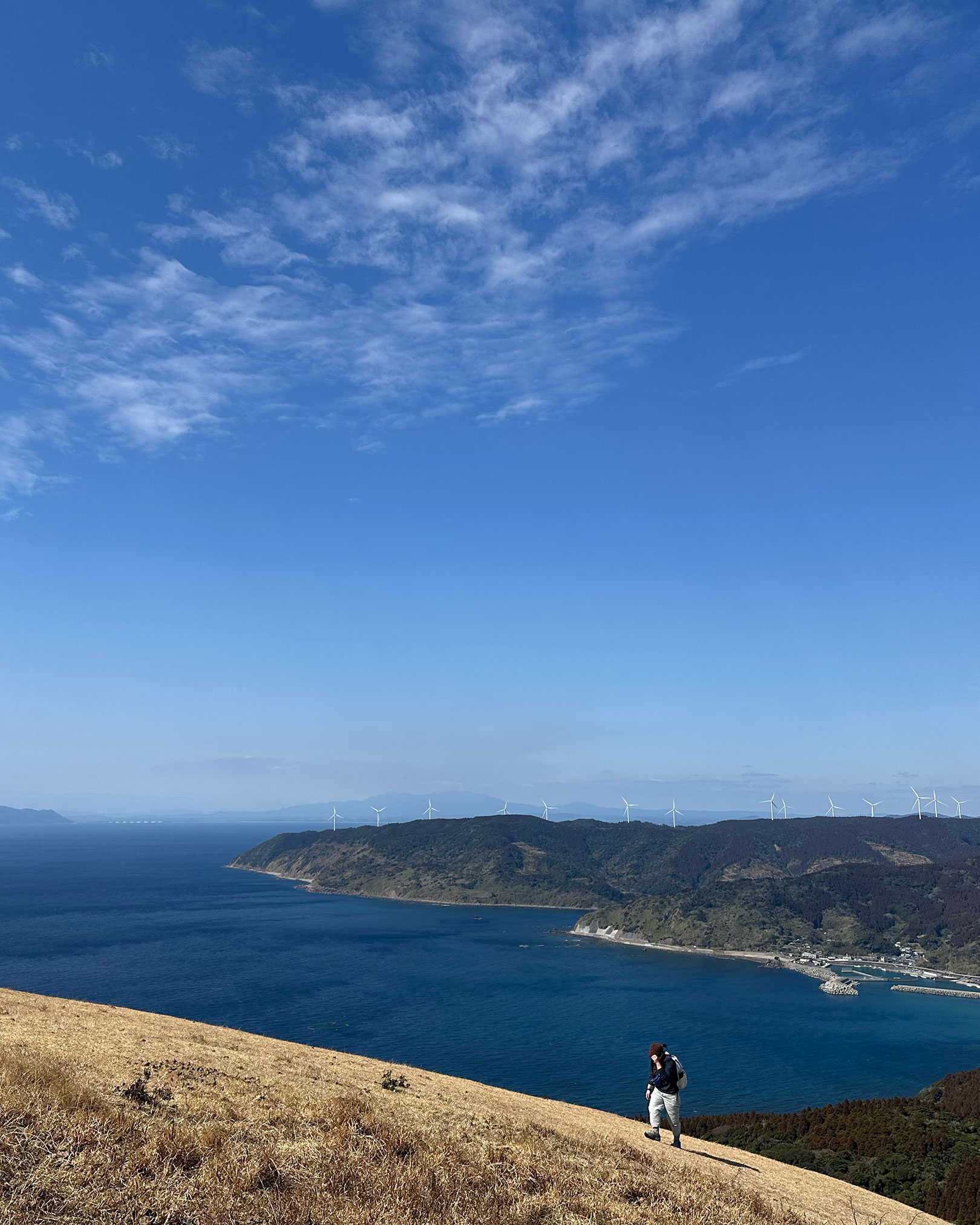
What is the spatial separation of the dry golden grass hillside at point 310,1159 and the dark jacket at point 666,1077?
1311 mm

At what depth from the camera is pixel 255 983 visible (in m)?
152

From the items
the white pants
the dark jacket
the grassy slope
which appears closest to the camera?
the dark jacket

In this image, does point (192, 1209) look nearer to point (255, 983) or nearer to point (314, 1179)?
point (314, 1179)

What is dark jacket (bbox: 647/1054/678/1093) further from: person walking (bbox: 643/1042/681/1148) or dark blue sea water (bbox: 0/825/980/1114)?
dark blue sea water (bbox: 0/825/980/1114)

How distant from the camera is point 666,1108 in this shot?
61.9 ft

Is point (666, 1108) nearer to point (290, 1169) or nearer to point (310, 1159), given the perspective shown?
point (310, 1159)

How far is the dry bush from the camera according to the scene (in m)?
9.77

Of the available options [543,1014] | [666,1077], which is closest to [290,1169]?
[666,1077]

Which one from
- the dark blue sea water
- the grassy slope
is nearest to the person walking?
the grassy slope

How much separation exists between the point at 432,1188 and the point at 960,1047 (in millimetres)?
173765

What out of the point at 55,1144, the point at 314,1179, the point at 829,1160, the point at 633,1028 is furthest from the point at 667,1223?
the point at 633,1028

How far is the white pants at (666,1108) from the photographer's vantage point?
18.7 m

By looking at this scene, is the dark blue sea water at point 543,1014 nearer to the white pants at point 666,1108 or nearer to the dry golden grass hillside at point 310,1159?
the white pants at point 666,1108

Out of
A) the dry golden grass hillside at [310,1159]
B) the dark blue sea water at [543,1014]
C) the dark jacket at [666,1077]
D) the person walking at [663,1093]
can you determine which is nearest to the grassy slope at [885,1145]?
the dark blue sea water at [543,1014]
